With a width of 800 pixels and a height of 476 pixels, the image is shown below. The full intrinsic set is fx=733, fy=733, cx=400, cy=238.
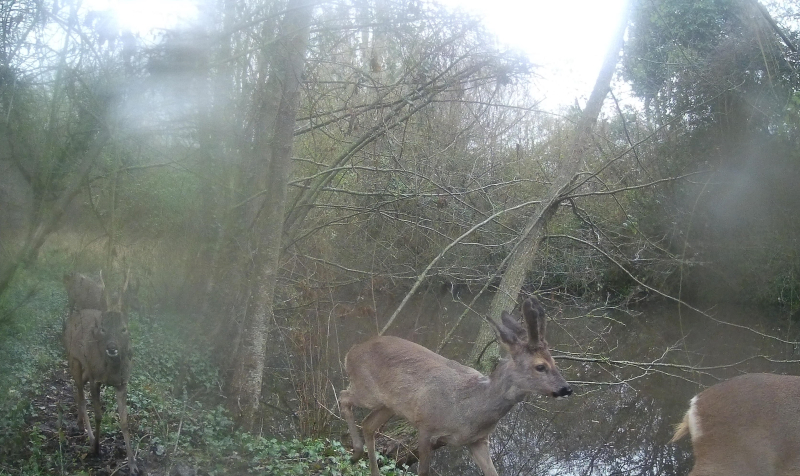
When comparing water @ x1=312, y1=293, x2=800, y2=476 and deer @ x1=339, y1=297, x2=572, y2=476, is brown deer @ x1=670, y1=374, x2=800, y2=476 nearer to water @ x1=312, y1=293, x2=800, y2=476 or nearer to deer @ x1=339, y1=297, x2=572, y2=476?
deer @ x1=339, y1=297, x2=572, y2=476

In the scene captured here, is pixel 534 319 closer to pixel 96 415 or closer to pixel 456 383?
pixel 456 383

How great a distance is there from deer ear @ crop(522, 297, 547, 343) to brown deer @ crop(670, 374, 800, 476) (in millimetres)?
1532

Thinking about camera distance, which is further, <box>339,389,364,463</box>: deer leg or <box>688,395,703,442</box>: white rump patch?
<box>339,389,364,463</box>: deer leg

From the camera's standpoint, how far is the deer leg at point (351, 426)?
764 cm

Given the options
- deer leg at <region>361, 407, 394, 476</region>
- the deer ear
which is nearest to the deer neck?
the deer ear

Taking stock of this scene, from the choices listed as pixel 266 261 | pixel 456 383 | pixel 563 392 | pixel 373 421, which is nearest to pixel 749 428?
pixel 563 392

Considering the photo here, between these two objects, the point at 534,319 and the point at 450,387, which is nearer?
the point at 534,319

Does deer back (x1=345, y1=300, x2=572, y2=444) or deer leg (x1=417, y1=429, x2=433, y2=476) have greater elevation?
deer back (x1=345, y1=300, x2=572, y2=444)

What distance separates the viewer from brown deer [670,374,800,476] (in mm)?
5926

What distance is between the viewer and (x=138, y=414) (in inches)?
306

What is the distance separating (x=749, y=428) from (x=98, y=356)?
5708 millimetres

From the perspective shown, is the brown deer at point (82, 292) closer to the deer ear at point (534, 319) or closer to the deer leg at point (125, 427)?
the deer leg at point (125, 427)

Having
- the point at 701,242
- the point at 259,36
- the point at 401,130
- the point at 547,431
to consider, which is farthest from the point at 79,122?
the point at 701,242

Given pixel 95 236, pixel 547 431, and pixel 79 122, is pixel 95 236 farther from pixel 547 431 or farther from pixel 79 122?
pixel 547 431
